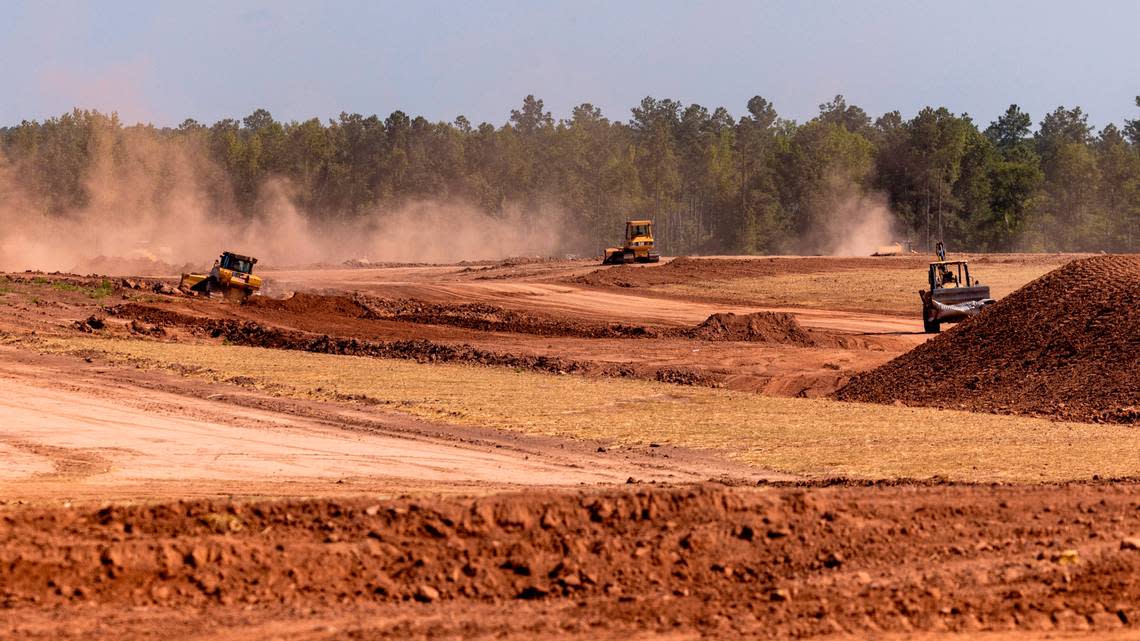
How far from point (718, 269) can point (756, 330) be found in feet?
Answer: 90.9

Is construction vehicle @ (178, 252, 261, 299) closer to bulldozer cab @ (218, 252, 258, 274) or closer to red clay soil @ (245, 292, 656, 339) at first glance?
bulldozer cab @ (218, 252, 258, 274)

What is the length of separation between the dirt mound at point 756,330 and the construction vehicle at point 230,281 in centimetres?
1769

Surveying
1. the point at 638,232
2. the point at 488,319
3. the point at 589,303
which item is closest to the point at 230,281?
the point at 488,319

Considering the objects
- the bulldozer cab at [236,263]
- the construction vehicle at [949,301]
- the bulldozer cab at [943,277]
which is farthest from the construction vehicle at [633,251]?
the construction vehicle at [949,301]

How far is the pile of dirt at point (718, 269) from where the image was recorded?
57031 mm

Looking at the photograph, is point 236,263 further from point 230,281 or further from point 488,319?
point 488,319

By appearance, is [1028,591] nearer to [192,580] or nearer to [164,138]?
[192,580]

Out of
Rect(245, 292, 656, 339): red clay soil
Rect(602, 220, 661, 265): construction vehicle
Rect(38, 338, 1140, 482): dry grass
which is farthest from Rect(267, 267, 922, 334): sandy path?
Rect(38, 338, 1140, 482): dry grass

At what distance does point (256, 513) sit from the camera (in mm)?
9555

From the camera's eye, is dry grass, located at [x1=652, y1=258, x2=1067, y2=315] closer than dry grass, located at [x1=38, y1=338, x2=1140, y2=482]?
No

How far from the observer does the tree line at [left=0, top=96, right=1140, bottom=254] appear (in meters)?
96.8

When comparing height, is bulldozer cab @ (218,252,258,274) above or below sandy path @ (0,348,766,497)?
above

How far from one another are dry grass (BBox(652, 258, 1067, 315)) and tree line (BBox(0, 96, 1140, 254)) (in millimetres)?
36366

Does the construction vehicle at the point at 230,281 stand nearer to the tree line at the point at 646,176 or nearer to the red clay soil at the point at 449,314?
the red clay soil at the point at 449,314
